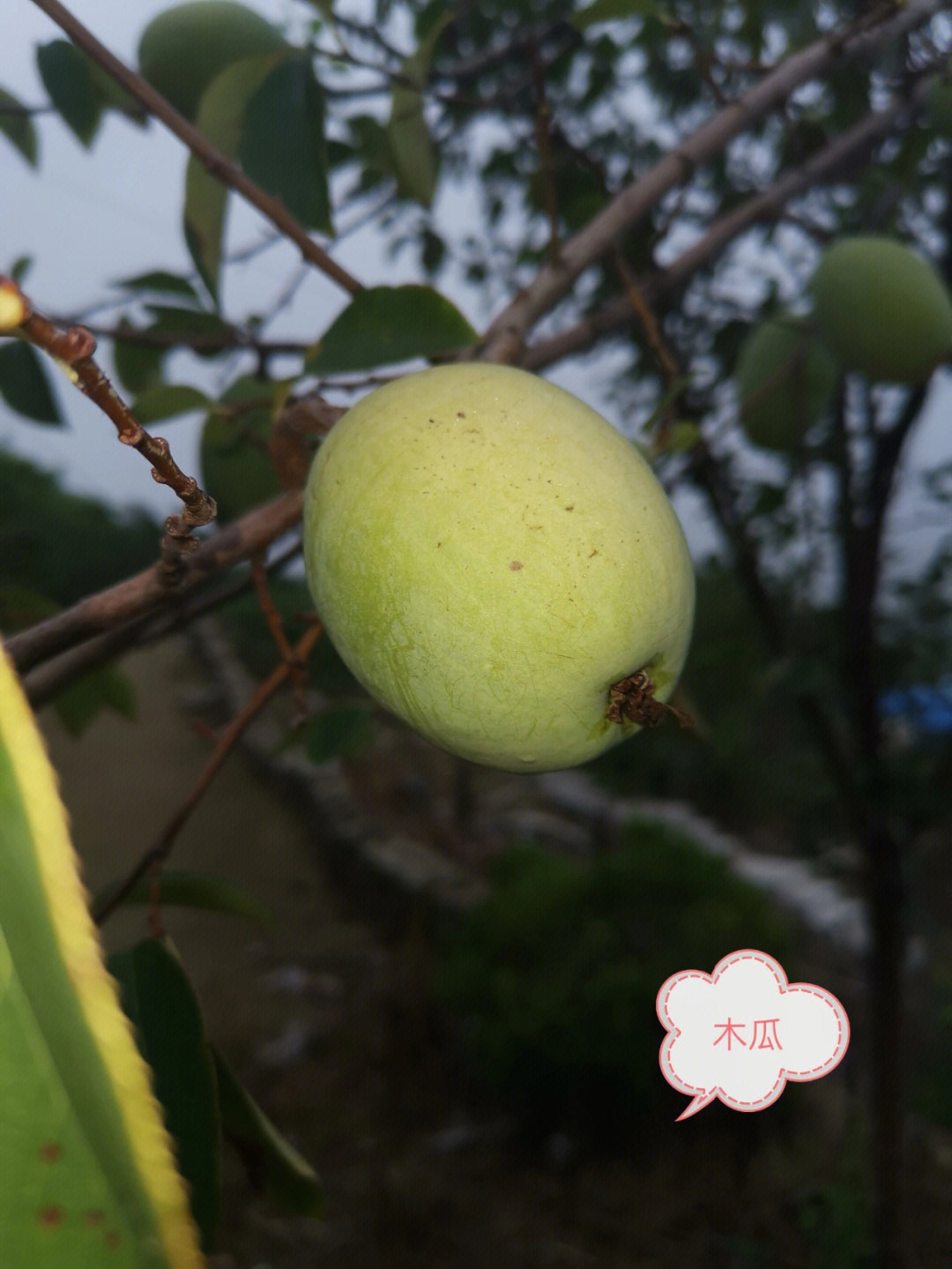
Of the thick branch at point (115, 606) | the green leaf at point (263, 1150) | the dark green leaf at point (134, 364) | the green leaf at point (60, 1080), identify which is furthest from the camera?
the dark green leaf at point (134, 364)

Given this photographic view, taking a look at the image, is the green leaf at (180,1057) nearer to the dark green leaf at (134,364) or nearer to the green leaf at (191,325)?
the green leaf at (191,325)

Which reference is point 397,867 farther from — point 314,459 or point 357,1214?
point 314,459

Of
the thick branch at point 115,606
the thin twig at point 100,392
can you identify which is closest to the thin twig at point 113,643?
the thick branch at point 115,606

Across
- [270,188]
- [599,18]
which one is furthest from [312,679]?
[599,18]

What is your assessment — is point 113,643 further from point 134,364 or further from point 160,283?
point 134,364

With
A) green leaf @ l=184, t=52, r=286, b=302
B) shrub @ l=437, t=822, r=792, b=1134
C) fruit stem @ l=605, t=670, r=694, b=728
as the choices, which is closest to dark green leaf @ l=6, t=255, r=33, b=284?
green leaf @ l=184, t=52, r=286, b=302

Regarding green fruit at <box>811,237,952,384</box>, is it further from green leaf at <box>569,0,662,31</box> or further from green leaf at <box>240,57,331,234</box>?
green leaf at <box>240,57,331,234</box>
